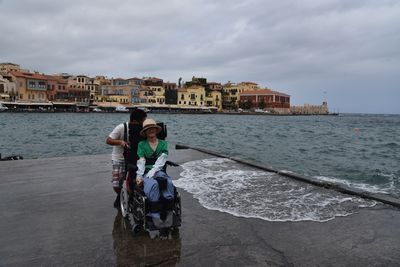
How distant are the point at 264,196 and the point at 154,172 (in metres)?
2.89

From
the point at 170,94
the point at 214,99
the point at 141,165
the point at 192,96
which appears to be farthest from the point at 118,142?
the point at 214,99

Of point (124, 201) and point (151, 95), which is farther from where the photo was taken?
point (151, 95)

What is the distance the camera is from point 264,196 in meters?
6.41

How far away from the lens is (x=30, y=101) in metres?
86.0

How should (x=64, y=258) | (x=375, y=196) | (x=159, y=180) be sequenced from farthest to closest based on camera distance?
(x=375, y=196)
(x=159, y=180)
(x=64, y=258)

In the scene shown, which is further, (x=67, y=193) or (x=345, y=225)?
(x=67, y=193)

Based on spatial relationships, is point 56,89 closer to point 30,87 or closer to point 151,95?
point 30,87

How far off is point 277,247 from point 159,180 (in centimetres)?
160

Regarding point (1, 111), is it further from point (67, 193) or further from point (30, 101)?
point (67, 193)

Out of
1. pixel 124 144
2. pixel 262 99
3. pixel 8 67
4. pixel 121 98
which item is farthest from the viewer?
pixel 262 99

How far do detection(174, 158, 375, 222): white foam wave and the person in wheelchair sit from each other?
165 cm

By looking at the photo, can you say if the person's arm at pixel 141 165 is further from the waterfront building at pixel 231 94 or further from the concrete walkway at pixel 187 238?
the waterfront building at pixel 231 94

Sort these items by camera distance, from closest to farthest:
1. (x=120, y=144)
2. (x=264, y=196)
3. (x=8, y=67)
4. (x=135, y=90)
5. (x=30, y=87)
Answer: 1. (x=120, y=144)
2. (x=264, y=196)
3. (x=30, y=87)
4. (x=8, y=67)
5. (x=135, y=90)

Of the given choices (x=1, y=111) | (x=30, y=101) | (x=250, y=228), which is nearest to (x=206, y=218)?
(x=250, y=228)
